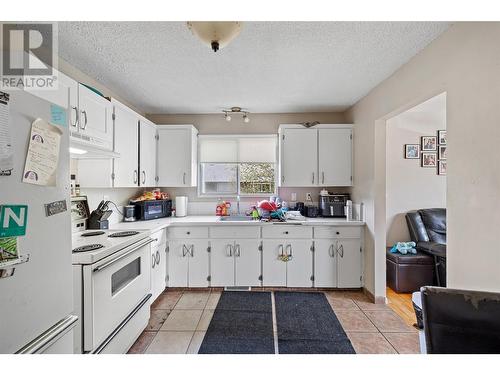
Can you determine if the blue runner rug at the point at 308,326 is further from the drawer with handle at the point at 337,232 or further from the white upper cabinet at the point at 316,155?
the white upper cabinet at the point at 316,155

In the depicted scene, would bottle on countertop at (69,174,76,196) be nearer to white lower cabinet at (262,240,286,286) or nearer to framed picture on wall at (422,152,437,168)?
white lower cabinet at (262,240,286,286)

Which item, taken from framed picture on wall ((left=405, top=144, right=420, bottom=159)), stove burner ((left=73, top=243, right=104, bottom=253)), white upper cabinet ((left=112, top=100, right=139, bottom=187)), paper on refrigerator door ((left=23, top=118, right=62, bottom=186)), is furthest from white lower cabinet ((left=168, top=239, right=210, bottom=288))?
framed picture on wall ((left=405, top=144, right=420, bottom=159))

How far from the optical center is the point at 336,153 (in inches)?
128

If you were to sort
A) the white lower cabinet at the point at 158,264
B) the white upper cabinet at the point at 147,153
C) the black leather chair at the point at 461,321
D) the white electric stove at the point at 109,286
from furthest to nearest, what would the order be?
the white upper cabinet at the point at 147,153 → the white lower cabinet at the point at 158,264 → the white electric stove at the point at 109,286 → the black leather chair at the point at 461,321

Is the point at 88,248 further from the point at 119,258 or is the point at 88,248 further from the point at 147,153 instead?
the point at 147,153

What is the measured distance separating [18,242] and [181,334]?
5.74ft

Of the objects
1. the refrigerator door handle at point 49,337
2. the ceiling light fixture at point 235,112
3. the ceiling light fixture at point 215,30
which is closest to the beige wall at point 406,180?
the ceiling light fixture at point 235,112

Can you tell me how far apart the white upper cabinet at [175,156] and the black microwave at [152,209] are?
0.93 ft

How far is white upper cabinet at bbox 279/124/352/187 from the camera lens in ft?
10.7

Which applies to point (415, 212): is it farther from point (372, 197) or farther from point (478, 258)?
point (478, 258)

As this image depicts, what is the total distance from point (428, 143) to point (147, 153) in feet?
13.5

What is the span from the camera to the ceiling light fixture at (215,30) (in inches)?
38.7
